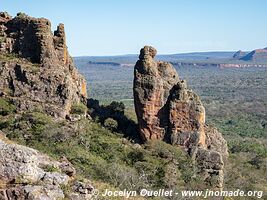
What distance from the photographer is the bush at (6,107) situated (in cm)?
4025

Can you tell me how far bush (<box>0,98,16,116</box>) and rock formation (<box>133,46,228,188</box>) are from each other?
413 inches

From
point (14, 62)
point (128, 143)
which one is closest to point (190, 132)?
point (128, 143)

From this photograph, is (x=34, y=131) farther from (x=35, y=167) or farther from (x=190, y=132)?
(x=35, y=167)

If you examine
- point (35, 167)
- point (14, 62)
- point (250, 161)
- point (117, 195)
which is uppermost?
point (14, 62)

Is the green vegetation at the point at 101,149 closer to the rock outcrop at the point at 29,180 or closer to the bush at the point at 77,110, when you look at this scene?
the bush at the point at 77,110

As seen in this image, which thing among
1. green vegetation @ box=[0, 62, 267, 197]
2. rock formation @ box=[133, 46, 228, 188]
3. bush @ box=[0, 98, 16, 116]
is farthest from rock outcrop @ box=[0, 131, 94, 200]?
rock formation @ box=[133, 46, 228, 188]

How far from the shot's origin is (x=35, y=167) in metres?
17.4

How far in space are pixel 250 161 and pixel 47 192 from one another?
3713cm

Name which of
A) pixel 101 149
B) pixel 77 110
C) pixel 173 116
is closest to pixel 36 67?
pixel 77 110

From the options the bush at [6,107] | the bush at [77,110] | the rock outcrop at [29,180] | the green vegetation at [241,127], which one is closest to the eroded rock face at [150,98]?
the bush at [77,110]

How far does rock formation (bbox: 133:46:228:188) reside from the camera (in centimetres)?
4141

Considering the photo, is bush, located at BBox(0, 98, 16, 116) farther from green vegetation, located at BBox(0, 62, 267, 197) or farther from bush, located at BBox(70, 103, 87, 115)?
bush, located at BBox(70, 103, 87, 115)

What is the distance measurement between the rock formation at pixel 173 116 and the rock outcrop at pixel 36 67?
6384mm

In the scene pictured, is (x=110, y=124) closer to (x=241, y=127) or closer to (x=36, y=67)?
(x=36, y=67)
